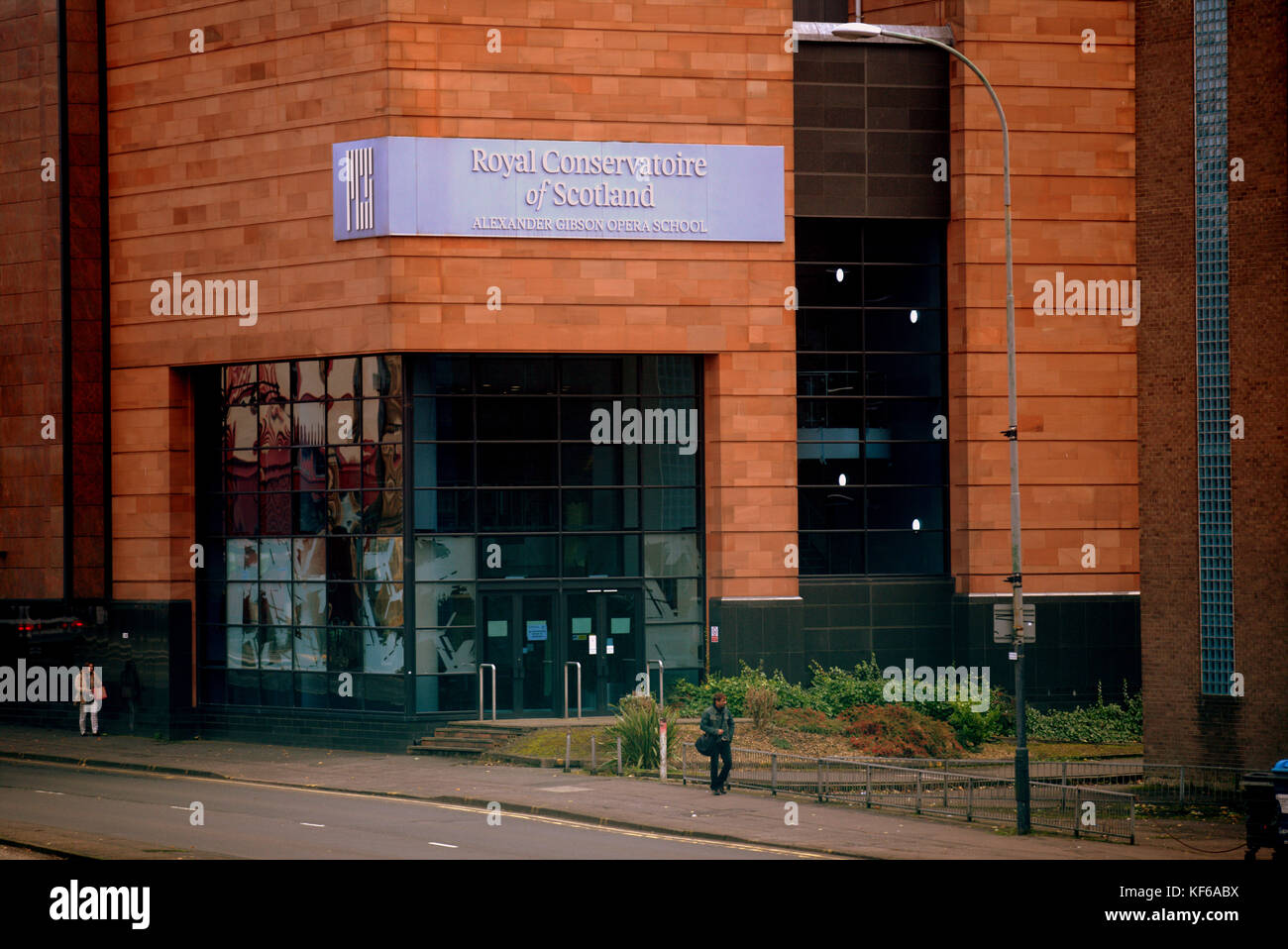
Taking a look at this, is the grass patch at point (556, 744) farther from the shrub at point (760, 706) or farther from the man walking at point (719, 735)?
the man walking at point (719, 735)

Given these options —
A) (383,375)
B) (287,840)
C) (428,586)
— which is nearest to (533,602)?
(428,586)

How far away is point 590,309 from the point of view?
3503 cm

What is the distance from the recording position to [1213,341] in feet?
94.9

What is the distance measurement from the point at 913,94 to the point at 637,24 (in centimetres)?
674

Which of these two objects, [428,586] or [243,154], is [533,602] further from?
[243,154]

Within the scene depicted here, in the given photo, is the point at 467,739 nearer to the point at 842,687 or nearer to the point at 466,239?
the point at 842,687

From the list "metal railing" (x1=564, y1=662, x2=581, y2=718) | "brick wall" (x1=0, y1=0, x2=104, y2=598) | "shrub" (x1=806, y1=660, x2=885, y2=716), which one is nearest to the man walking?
"shrub" (x1=806, y1=660, x2=885, y2=716)

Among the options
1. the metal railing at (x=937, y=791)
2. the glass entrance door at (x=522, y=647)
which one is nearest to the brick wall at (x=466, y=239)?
the glass entrance door at (x=522, y=647)

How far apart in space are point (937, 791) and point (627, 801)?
202 inches

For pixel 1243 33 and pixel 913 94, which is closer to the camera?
pixel 1243 33

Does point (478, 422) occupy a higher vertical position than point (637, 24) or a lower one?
lower

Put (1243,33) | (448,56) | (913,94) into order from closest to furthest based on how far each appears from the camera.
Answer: (1243,33)
(448,56)
(913,94)

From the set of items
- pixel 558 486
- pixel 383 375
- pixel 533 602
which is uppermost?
pixel 383 375

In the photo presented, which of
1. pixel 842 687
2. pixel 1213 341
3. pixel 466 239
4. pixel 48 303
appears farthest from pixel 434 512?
pixel 1213 341
